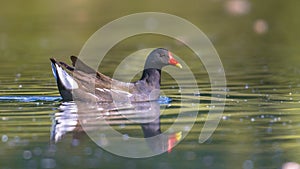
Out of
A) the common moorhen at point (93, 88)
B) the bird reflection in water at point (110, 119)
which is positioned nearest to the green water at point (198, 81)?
the bird reflection in water at point (110, 119)

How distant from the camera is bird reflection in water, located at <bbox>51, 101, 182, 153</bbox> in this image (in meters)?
12.0

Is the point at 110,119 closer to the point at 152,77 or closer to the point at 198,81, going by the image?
the point at 152,77

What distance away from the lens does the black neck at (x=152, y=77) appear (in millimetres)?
15695

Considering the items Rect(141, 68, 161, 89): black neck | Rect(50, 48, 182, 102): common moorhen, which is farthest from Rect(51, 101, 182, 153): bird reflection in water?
Rect(141, 68, 161, 89): black neck

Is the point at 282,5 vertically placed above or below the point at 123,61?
above

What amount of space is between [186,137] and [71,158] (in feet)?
6.94

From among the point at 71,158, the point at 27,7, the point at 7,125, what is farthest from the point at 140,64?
the point at 27,7

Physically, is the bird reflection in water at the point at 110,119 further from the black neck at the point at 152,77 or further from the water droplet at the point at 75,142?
the black neck at the point at 152,77

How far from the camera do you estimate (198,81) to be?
1808 cm

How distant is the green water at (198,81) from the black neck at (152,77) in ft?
1.64

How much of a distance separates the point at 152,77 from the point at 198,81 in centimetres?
248

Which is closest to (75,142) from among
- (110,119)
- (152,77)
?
(110,119)

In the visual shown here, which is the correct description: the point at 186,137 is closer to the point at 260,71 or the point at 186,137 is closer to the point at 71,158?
the point at 71,158

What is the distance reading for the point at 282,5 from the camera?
3462 centimetres
